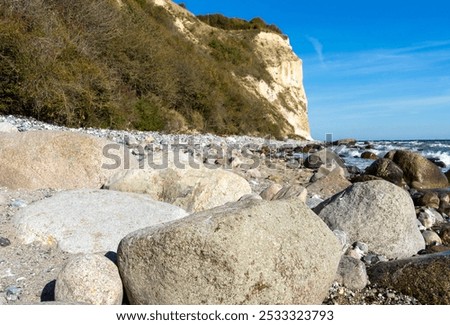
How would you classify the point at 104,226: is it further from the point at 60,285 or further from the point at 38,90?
the point at 38,90

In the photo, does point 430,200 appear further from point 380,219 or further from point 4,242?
point 4,242

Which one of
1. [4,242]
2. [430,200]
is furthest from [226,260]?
[430,200]

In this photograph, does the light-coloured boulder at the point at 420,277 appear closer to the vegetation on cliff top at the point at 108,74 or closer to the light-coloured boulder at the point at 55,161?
the light-coloured boulder at the point at 55,161

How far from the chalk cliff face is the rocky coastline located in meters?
31.4

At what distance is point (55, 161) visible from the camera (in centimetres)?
579

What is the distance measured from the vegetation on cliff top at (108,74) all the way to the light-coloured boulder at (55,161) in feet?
24.4

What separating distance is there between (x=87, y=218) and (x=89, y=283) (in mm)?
1246

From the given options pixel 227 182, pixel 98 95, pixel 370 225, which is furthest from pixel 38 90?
pixel 370 225

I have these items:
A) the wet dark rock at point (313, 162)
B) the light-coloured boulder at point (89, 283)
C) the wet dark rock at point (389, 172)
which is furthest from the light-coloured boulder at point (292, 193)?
the wet dark rock at point (313, 162)

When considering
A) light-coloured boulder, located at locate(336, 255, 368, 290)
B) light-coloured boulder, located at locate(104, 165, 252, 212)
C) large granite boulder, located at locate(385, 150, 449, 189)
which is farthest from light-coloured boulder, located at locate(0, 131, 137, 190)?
large granite boulder, located at locate(385, 150, 449, 189)

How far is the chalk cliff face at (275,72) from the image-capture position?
38.3 m

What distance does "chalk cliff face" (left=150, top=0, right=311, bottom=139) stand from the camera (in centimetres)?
3831
